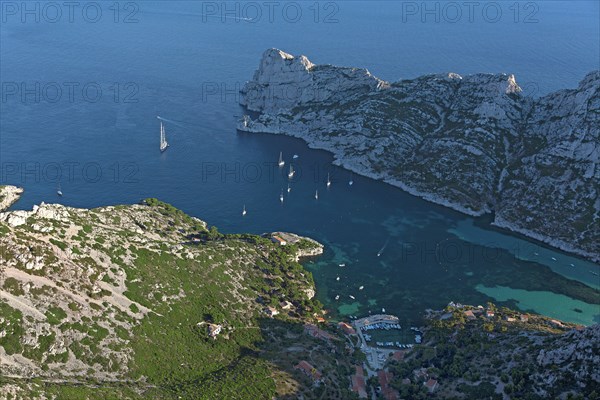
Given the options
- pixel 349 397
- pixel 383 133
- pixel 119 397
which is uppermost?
A: pixel 383 133

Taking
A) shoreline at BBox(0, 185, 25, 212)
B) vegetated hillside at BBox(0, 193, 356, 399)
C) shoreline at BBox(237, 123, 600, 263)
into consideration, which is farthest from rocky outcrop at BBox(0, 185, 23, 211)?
shoreline at BBox(237, 123, 600, 263)

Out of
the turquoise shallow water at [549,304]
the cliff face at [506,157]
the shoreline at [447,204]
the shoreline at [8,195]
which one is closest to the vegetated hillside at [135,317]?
the turquoise shallow water at [549,304]

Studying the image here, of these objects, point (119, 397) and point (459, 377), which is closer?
point (119, 397)

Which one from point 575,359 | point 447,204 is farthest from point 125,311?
point 447,204

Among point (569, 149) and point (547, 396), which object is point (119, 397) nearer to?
point (547, 396)

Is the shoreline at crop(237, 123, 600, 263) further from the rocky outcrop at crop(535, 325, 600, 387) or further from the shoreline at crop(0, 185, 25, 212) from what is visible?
the shoreline at crop(0, 185, 25, 212)

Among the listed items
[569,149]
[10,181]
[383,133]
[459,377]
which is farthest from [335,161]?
[459,377]
